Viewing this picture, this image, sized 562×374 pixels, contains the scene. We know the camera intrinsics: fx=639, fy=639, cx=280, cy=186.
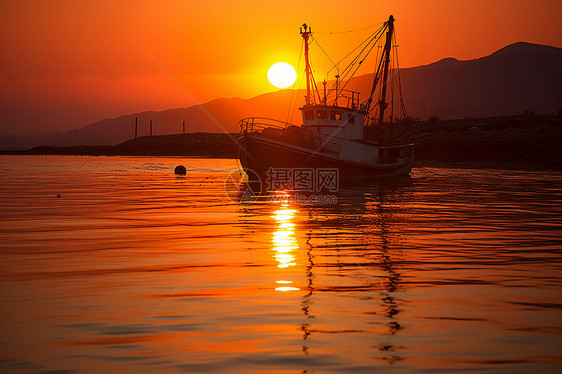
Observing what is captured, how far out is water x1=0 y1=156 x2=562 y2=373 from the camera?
6902 mm

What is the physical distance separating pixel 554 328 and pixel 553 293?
219cm

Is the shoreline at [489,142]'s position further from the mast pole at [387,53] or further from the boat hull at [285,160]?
the boat hull at [285,160]

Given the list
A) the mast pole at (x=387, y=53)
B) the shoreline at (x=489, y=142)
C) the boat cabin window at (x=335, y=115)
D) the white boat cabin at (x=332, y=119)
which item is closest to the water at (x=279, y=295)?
the white boat cabin at (x=332, y=119)

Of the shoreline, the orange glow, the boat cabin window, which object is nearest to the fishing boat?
the boat cabin window

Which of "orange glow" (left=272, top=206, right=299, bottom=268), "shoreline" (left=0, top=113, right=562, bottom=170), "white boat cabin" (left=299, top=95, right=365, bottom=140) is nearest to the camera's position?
"orange glow" (left=272, top=206, right=299, bottom=268)

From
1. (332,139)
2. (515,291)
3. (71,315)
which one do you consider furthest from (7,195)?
(515,291)

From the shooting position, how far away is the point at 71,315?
8.52 meters

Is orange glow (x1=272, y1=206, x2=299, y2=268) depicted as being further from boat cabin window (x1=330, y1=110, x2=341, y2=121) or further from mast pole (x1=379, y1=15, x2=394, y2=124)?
mast pole (x1=379, y1=15, x2=394, y2=124)

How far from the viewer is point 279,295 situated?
9820 millimetres

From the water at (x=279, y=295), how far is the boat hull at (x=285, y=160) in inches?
748

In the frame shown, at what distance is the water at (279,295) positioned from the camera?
22.6 feet

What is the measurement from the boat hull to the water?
19.0m

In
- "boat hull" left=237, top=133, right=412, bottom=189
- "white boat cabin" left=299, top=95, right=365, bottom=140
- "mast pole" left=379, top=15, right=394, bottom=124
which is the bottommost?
"boat hull" left=237, top=133, right=412, bottom=189

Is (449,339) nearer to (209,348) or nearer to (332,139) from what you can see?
(209,348)
